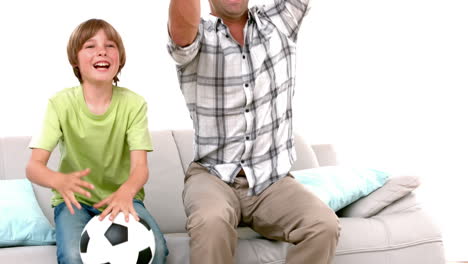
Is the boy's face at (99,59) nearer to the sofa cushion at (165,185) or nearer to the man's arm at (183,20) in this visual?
the man's arm at (183,20)

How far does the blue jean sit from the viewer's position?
83.1 inches

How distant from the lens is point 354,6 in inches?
166

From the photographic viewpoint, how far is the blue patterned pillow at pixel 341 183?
2801 millimetres

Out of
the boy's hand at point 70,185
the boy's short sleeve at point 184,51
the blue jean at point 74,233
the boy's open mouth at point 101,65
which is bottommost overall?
the blue jean at point 74,233

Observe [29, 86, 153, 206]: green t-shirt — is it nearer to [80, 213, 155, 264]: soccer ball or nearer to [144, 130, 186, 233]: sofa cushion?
[80, 213, 155, 264]: soccer ball

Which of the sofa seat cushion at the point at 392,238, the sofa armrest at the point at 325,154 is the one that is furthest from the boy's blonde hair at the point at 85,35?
the sofa armrest at the point at 325,154

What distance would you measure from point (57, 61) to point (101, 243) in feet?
5.63

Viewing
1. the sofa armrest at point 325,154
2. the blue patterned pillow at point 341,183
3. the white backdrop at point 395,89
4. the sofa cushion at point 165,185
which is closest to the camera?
the blue patterned pillow at point 341,183

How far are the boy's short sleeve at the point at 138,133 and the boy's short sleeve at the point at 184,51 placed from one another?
0.23 metres

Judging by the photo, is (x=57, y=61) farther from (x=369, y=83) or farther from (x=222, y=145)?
(x=369, y=83)

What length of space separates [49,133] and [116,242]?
0.51 metres

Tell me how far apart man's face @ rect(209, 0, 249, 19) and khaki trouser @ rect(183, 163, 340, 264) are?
0.54 m

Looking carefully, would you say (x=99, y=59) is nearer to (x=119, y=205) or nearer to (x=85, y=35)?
(x=85, y=35)

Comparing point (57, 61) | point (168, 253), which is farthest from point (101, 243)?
point (57, 61)
